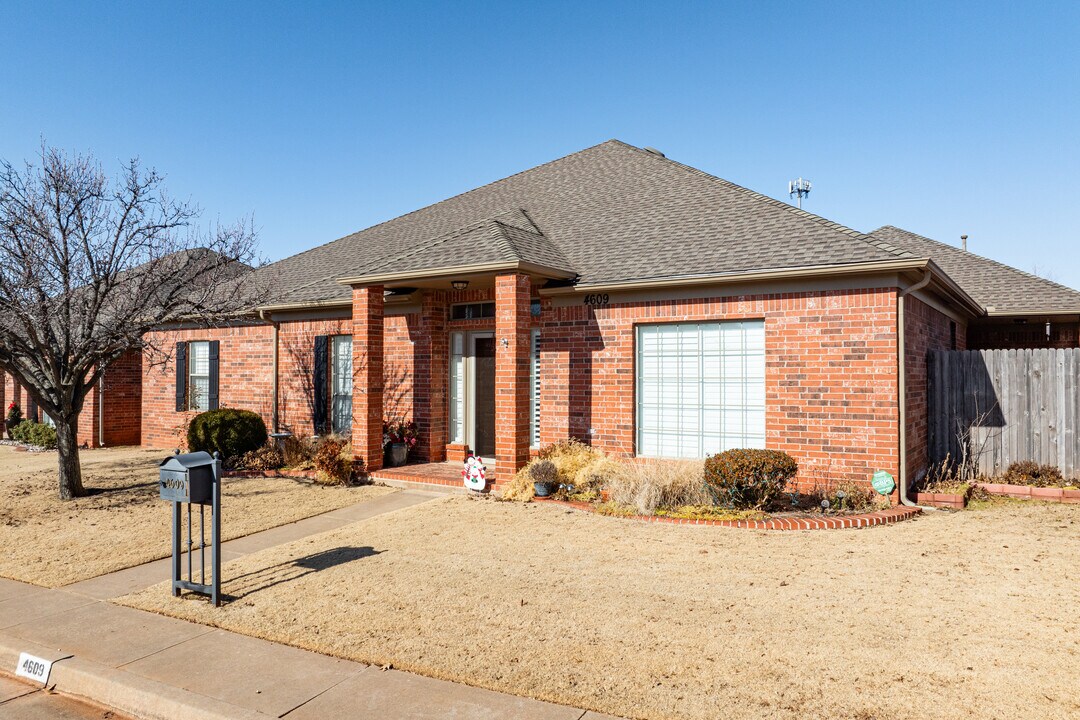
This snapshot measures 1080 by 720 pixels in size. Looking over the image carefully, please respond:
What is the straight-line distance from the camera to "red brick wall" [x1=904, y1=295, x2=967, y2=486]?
931 centimetres

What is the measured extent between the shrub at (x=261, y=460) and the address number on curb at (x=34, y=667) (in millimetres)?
7945

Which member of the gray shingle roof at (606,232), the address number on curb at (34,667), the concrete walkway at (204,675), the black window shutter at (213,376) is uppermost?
the gray shingle roof at (606,232)

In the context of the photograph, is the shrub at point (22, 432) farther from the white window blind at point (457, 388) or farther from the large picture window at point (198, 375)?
the white window blind at point (457, 388)

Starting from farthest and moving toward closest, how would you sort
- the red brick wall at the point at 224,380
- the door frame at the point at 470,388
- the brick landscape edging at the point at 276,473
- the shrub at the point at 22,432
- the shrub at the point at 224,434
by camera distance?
the shrub at the point at 22,432 < the red brick wall at the point at 224,380 < the shrub at the point at 224,434 < the door frame at the point at 470,388 < the brick landscape edging at the point at 276,473

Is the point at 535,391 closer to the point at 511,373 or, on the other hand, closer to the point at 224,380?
the point at 511,373

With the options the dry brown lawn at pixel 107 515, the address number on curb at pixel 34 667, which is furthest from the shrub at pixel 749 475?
the address number on curb at pixel 34 667

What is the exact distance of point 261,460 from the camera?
499 inches

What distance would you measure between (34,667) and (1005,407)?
12.6 m

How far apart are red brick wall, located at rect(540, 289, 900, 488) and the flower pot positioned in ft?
12.4

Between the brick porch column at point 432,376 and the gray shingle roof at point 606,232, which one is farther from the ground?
the gray shingle roof at point 606,232

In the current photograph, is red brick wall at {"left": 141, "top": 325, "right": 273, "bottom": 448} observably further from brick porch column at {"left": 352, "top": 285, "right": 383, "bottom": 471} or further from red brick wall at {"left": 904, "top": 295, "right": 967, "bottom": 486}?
red brick wall at {"left": 904, "top": 295, "right": 967, "bottom": 486}

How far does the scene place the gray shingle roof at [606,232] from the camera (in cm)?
996

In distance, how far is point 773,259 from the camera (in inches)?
374

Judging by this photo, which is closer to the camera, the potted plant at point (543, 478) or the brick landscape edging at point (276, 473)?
the potted plant at point (543, 478)
